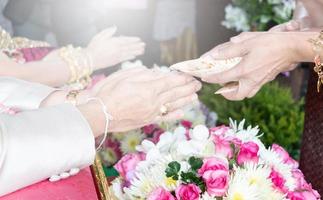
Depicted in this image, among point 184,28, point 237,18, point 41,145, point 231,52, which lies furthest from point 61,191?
point 184,28

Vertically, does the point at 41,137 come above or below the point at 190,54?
above

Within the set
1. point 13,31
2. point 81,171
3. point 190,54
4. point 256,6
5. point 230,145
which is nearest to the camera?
point 81,171

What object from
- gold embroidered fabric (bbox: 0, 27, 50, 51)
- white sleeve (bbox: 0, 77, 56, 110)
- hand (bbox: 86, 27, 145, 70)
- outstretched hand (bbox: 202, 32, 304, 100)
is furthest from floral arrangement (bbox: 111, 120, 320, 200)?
gold embroidered fabric (bbox: 0, 27, 50, 51)

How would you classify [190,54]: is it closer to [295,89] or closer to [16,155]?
[295,89]

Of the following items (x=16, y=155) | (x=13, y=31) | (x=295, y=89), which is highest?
(x=16, y=155)

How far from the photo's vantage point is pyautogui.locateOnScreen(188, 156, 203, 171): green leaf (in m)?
1.22

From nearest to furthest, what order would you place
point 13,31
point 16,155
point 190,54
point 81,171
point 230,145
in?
point 16,155 → point 81,171 → point 230,145 → point 13,31 → point 190,54

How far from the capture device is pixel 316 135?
145 centimetres

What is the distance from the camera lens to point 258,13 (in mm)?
3459

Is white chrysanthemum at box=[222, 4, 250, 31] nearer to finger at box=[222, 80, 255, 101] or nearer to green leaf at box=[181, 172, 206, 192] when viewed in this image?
finger at box=[222, 80, 255, 101]

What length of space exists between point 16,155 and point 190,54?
318 cm

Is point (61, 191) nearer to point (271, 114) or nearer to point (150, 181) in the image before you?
point (150, 181)

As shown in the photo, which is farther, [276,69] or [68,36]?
[68,36]

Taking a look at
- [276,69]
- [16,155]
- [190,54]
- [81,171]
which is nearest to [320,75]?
[276,69]
